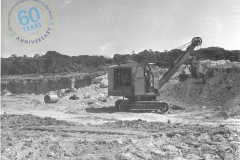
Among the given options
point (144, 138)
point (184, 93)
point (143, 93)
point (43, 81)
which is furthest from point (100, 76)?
point (144, 138)

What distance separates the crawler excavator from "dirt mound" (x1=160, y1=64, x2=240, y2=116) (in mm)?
3012

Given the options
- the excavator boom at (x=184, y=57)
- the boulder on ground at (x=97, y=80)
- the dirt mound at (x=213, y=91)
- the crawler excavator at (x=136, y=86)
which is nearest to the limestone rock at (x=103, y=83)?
the boulder on ground at (x=97, y=80)

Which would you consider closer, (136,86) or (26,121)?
(26,121)

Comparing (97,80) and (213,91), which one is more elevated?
(97,80)

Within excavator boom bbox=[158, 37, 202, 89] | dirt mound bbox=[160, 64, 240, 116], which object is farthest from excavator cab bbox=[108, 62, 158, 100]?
dirt mound bbox=[160, 64, 240, 116]

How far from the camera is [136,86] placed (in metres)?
12.8

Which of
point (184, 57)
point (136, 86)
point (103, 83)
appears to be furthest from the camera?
point (103, 83)

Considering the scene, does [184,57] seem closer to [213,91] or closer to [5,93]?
[213,91]

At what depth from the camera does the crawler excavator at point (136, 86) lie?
12.7 meters

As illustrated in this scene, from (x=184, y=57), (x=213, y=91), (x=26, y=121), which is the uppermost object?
(x=184, y=57)

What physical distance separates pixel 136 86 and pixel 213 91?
18.0 feet

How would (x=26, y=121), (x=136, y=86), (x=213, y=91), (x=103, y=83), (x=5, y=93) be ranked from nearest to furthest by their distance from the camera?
(x=26, y=121) < (x=136, y=86) < (x=213, y=91) < (x=103, y=83) < (x=5, y=93)

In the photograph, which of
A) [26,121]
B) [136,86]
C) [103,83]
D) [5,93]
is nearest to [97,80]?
[103,83]

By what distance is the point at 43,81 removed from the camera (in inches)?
1253
